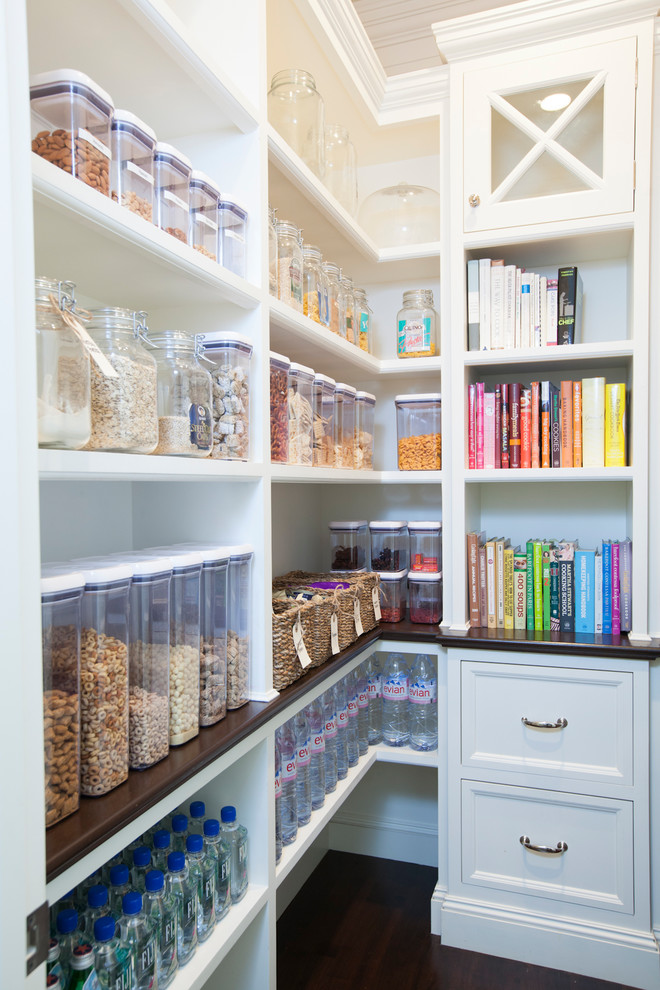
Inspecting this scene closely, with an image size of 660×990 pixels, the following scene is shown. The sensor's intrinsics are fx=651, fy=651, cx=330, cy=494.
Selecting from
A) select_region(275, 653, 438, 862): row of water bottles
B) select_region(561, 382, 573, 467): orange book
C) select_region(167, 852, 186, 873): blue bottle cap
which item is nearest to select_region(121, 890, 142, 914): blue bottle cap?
select_region(167, 852, 186, 873): blue bottle cap

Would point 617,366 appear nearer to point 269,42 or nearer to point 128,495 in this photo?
point 269,42

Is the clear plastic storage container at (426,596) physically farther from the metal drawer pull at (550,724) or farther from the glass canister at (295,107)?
the glass canister at (295,107)

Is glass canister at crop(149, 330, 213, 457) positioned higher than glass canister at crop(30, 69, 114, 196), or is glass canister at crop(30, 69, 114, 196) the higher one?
glass canister at crop(30, 69, 114, 196)

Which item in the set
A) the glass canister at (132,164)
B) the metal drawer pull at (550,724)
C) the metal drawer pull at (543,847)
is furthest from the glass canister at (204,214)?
the metal drawer pull at (543,847)

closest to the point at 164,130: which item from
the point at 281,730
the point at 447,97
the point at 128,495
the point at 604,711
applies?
the point at 128,495

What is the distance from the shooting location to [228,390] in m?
1.29

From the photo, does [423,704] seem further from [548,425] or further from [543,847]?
[548,425]

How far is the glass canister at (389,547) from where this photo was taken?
2.29 meters

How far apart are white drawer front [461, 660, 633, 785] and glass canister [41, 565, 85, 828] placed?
4.56ft

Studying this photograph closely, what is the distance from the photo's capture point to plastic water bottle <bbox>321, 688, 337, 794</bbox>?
5.91 ft

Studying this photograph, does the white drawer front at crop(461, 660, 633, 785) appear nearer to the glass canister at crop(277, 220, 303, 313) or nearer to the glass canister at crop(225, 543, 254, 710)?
the glass canister at crop(225, 543, 254, 710)

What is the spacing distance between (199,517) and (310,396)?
19.1 inches

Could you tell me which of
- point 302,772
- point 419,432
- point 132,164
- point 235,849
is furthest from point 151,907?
point 419,432

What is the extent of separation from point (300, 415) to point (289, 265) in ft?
1.23
